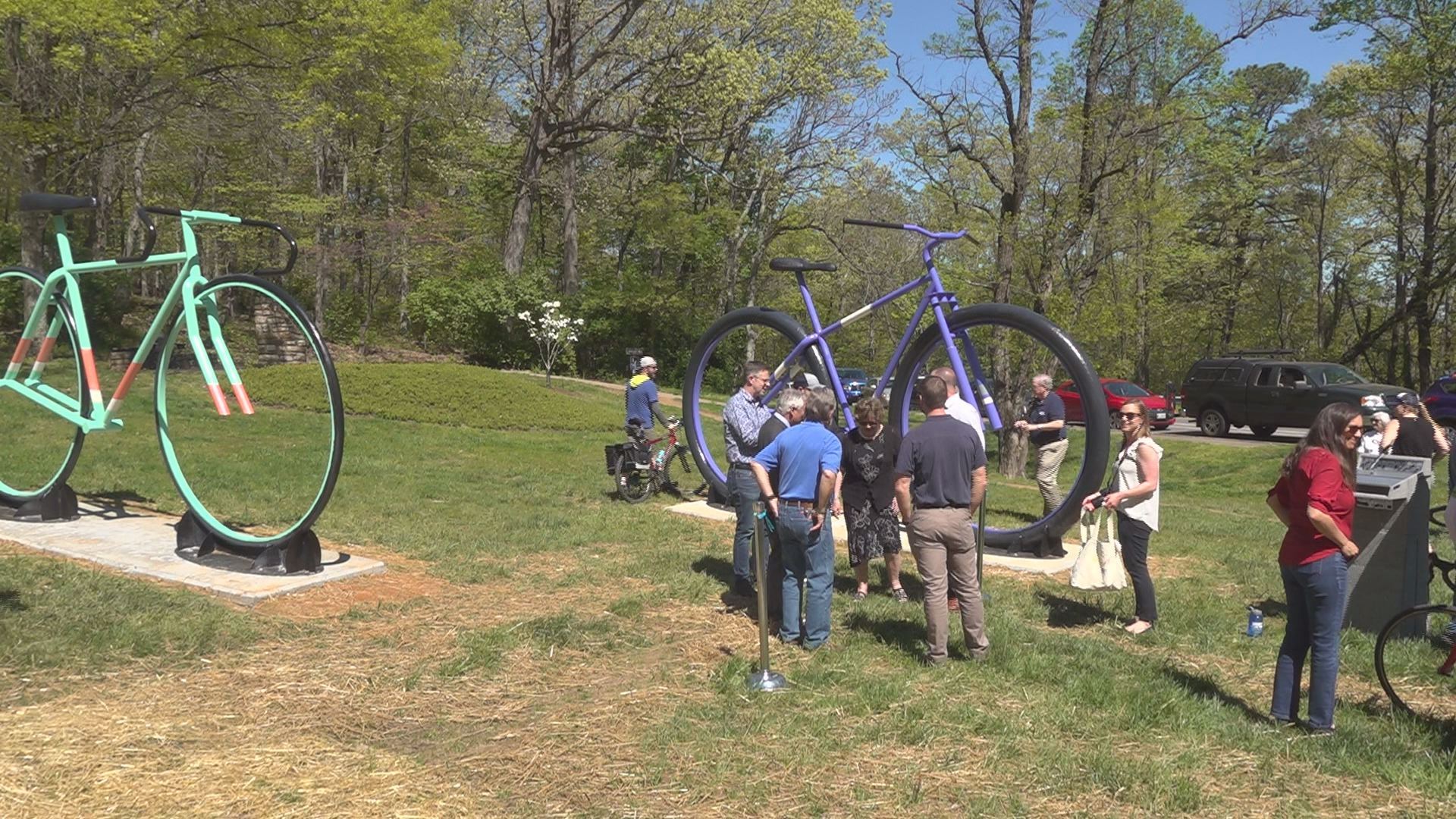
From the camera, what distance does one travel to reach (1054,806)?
3732 millimetres

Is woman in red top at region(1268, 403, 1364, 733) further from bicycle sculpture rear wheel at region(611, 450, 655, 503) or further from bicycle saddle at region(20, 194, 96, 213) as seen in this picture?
bicycle saddle at region(20, 194, 96, 213)

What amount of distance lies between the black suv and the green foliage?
47.2 ft

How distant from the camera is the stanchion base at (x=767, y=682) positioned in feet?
16.2

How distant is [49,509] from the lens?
800 centimetres

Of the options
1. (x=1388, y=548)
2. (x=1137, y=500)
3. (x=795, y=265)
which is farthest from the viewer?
(x=795, y=265)

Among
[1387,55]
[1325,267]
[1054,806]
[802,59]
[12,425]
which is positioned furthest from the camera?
[1325,267]

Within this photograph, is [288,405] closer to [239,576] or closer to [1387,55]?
[239,576]

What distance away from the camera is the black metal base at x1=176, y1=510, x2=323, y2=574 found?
21.8 ft

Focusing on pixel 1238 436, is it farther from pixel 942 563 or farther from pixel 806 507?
pixel 806 507

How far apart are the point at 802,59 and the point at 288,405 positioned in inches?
715

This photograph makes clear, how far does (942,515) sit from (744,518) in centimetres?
182

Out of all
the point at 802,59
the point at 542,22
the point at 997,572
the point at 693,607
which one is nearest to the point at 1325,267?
the point at 802,59

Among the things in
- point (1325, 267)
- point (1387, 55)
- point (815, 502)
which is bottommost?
point (815, 502)

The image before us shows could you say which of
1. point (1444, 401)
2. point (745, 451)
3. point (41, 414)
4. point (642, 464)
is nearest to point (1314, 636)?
point (745, 451)
